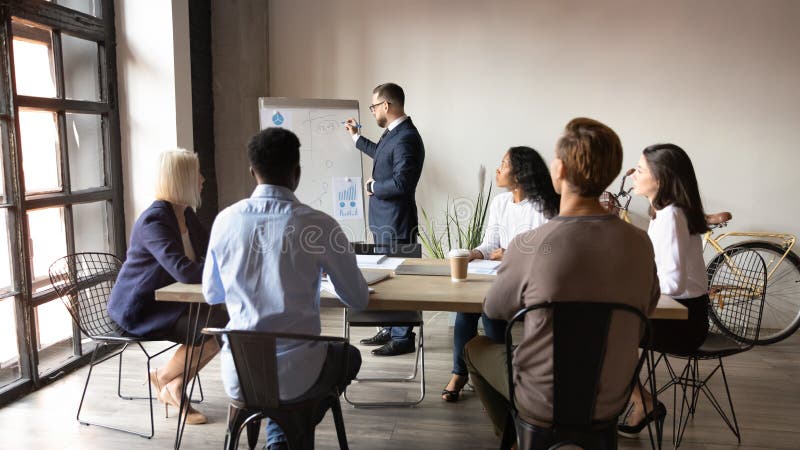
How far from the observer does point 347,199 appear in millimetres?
4609

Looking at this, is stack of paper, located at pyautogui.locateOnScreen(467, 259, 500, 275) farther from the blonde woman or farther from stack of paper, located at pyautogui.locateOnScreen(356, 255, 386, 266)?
the blonde woman

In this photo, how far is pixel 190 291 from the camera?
2.42m

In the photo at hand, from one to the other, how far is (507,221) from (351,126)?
1527 mm

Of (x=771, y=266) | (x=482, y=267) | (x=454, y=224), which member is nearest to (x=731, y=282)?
(x=771, y=266)

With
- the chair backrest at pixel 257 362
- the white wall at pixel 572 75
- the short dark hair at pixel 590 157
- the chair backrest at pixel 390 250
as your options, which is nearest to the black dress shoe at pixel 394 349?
the chair backrest at pixel 390 250

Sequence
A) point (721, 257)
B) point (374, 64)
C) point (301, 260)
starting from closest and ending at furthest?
point (301, 260), point (721, 257), point (374, 64)

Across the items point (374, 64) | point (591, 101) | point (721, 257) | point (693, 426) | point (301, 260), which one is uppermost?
point (374, 64)

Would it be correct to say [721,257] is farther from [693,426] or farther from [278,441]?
[278,441]

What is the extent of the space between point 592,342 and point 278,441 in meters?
1.18

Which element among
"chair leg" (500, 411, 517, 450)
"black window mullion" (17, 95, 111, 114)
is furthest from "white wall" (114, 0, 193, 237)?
"chair leg" (500, 411, 517, 450)

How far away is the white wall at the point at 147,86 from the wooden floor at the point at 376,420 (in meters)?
1.20

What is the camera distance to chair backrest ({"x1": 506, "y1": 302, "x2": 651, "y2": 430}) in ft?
5.78

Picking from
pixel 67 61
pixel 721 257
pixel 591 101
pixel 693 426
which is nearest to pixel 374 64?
pixel 591 101

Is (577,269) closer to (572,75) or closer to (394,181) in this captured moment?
(394,181)
